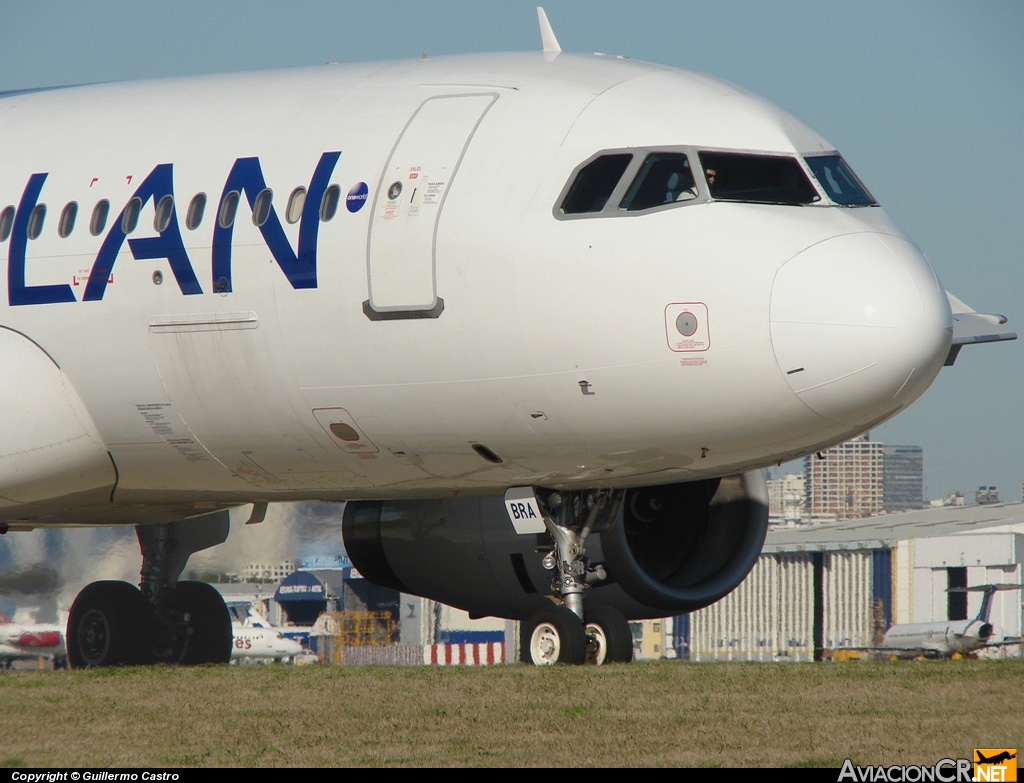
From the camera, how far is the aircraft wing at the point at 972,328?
12.1m

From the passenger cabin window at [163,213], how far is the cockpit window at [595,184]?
3405 mm

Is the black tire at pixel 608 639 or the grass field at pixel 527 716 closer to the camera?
the grass field at pixel 527 716

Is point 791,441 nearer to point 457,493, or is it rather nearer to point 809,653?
point 457,493

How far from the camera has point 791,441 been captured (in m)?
11.0

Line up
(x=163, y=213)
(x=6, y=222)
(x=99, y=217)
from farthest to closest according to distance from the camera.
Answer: (x=6, y=222) → (x=99, y=217) → (x=163, y=213)

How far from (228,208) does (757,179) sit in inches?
162

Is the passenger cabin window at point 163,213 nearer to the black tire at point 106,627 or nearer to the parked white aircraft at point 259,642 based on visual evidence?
the black tire at point 106,627

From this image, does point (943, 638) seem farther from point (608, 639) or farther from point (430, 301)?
point (430, 301)

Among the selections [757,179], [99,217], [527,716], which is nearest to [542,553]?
[757,179]

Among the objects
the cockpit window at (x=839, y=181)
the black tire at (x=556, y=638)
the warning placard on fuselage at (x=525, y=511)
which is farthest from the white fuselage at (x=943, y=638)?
the cockpit window at (x=839, y=181)

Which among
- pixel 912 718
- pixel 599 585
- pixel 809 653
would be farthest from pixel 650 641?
pixel 912 718

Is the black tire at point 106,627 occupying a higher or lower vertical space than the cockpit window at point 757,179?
lower

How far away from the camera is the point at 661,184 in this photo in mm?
11094

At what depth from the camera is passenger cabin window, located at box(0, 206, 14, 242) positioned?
13.2m
